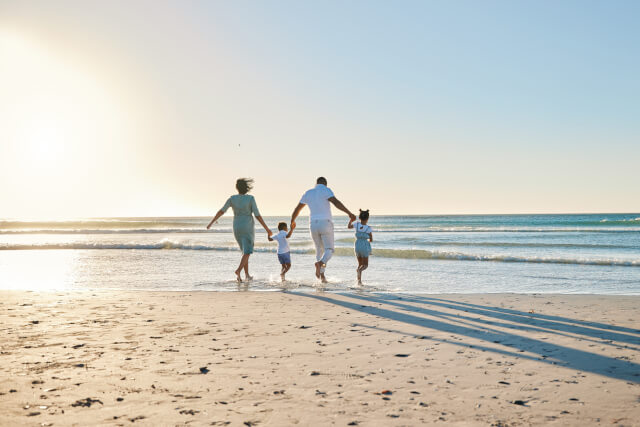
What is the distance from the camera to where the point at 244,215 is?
980 centimetres

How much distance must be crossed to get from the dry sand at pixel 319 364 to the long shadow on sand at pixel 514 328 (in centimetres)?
2

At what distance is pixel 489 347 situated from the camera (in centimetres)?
454

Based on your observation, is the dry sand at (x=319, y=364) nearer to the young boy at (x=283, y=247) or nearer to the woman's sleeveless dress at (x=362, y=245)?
the woman's sleeveless dress at (x=362, y=245)

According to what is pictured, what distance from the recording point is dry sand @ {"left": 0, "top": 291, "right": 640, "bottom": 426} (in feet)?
9.64

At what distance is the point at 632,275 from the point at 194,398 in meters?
11.5

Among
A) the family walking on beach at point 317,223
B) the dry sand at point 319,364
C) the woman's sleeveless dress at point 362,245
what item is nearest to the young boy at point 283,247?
the family walking on beach at point 317,223

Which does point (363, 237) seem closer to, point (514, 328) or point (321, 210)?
point (321, 210)

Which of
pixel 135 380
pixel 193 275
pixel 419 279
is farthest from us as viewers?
pixel 193 275

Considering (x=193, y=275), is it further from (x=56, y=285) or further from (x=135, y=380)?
(x=135, y=380)

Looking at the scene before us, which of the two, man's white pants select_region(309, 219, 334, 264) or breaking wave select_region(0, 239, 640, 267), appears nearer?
man's white pants select_region(309, 219, 334, 264)

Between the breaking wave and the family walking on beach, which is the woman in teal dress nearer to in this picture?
the family walking on beach

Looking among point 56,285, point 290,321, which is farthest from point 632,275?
point 56,285

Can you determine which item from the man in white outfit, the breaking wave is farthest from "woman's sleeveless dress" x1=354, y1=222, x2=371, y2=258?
the breaking wave

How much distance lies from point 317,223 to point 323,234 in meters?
0.25
